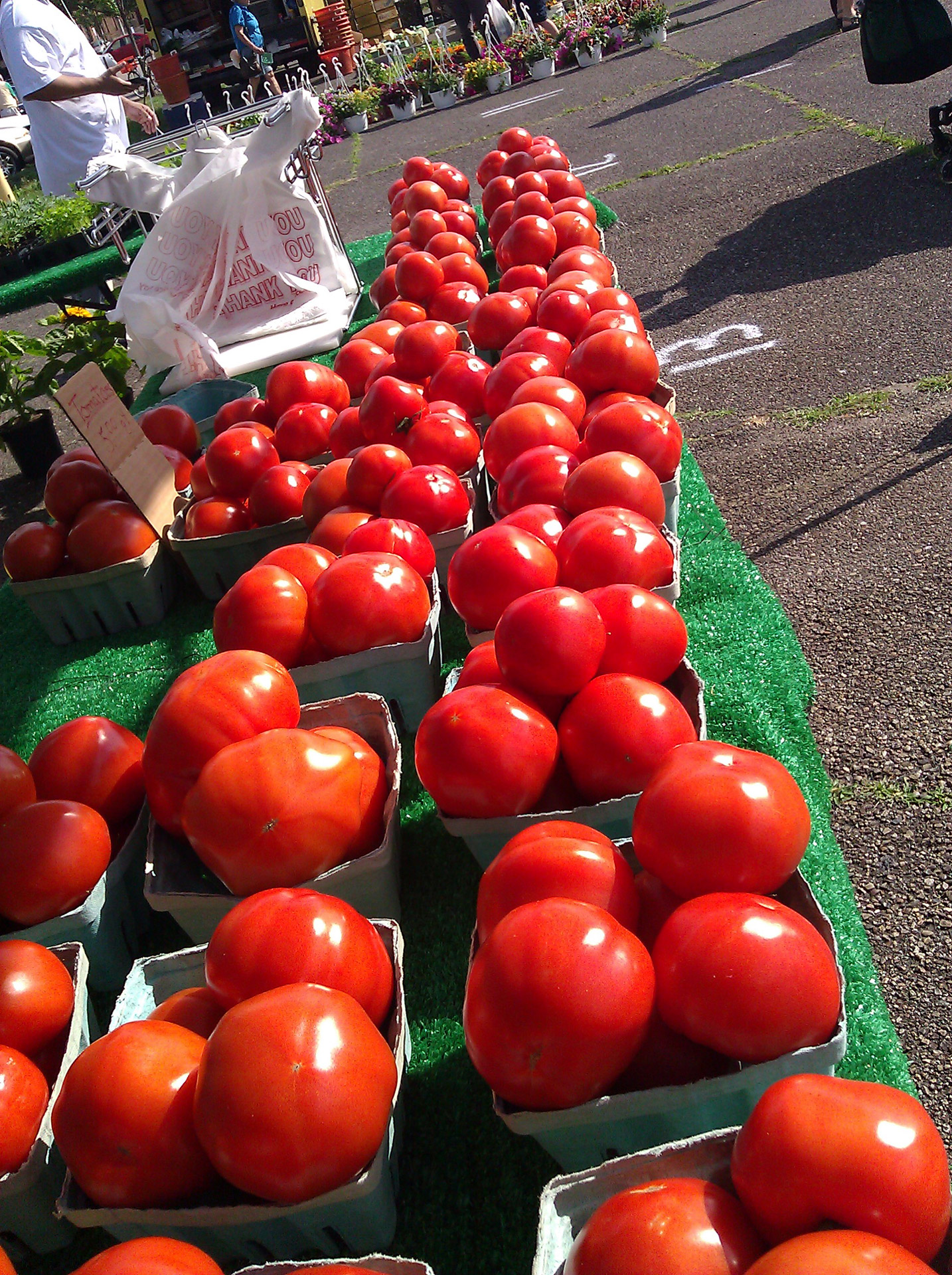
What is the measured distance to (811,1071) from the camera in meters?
1.36

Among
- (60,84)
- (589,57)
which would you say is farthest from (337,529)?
(589,57)

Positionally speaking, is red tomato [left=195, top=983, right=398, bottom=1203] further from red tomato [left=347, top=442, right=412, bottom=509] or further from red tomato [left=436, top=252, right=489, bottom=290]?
red tomato [left=436, top=252, right=489, bottom=290]

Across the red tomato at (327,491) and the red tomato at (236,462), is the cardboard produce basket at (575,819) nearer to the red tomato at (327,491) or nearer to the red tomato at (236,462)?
the red tomato at (327,491)

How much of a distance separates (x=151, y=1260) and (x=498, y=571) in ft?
4.80

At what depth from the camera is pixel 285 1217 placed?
1.39 m

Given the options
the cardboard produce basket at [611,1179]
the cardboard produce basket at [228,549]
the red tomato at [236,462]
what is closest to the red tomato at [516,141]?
the red tomato at [236,462]

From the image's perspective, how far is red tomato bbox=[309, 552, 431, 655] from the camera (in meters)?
2.33

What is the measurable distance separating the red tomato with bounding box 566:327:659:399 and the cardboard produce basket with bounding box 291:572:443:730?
1.15 m

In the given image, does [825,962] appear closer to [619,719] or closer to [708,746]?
[708,746]

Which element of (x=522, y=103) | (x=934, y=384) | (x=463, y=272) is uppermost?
(x=522, y=103)

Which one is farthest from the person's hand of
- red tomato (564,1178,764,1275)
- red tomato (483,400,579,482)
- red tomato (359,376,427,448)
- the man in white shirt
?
red tomato (564,1178,764,1275)

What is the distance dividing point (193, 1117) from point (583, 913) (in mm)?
615

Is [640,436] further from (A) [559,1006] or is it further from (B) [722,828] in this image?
(A) [559,1006]

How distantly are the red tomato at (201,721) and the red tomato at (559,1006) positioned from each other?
774 mm
